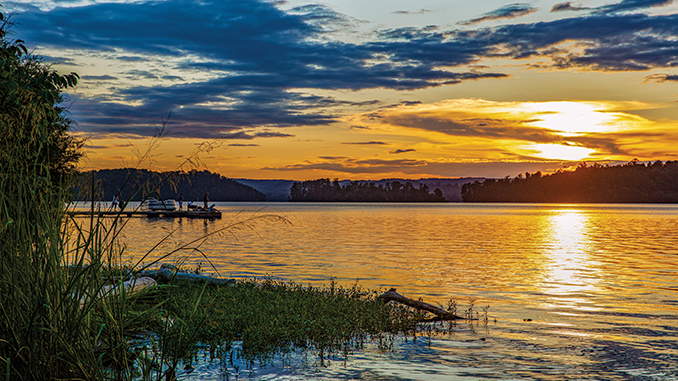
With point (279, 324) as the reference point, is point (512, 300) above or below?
below

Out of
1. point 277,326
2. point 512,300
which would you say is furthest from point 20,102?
point 512,300

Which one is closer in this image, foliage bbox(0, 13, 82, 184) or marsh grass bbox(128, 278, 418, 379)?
foliage bbox(0, 13, 82, 184)

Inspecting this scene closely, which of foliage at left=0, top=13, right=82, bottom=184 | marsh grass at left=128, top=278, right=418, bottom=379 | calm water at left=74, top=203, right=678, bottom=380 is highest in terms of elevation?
foliage at left=0, top=13, right=82, bottom=184

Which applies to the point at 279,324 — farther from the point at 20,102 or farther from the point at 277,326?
the point at 20,102

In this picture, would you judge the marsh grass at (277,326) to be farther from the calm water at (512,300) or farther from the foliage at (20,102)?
the foliage at (20,102)

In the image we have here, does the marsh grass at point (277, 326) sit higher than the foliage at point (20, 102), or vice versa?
the foliage at point (20, 102)

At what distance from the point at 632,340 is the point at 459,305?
6.04 meters

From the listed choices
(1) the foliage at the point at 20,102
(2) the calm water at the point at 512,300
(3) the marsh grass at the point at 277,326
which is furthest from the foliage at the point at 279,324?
(1) the foliage at the point at 20,102

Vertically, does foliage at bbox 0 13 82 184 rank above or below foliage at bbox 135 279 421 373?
Result: above

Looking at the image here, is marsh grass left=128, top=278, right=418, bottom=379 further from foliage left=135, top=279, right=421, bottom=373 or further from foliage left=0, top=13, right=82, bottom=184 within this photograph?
foliage left=0, top=13, right=82, bottom=184

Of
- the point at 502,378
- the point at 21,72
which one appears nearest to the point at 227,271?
the point at 21,72

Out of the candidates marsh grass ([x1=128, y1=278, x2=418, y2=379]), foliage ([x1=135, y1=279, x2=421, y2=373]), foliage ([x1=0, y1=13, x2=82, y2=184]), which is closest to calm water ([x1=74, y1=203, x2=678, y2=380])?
marsh grass ([x1=128, y1=278, x2=418, y2=379])

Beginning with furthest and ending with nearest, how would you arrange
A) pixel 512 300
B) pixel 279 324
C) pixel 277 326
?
pixel 512 300, pixel 279 324, pixel 277 326

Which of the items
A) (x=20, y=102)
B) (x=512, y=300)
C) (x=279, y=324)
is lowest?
(x=512, y=300)
